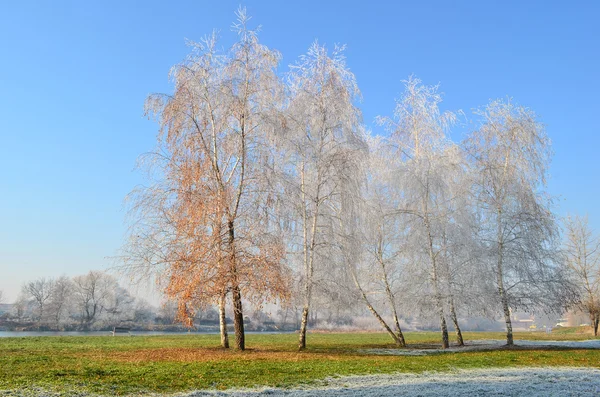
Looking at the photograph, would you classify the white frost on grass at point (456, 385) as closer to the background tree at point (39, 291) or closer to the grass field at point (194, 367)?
the grass field at point (194, 367)

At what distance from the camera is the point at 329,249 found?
2405cm

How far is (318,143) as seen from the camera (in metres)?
24.8

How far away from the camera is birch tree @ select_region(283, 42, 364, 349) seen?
23953 mm

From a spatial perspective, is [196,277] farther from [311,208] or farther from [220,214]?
[311,208]

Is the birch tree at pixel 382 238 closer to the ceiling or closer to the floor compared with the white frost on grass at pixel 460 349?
closer to the ceiling

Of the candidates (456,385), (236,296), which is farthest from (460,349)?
(456,385)

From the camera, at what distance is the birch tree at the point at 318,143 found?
943 inches

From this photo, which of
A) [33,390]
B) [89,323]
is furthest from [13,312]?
[33,390]

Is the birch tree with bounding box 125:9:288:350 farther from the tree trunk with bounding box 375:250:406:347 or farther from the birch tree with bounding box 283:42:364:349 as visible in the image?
the tree trunk with bounding box 375:250:406:347

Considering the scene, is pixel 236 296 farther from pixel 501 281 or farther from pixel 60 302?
pixel 60 302

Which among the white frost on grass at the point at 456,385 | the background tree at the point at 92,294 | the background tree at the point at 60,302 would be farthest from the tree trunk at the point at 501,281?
the background tree at the point at 60,302

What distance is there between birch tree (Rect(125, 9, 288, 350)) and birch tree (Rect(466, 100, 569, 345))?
1345 cm

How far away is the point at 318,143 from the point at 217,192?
6.64 metres

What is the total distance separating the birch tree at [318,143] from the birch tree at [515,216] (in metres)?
8.64
